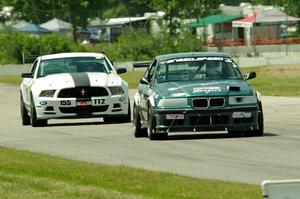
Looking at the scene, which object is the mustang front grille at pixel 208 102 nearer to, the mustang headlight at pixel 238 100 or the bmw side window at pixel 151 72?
the mustang headlight at pixel 238 100

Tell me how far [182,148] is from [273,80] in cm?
2574

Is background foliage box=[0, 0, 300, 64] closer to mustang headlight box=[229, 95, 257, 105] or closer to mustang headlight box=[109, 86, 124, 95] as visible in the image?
mustang headlight box=[109, 86, 124, 95]

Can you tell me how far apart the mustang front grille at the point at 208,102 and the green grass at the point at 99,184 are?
431 cm

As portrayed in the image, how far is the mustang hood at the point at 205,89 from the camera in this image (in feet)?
59.5

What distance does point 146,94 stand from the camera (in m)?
19.2

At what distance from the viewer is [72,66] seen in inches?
961

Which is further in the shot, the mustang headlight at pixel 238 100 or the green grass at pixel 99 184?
the mustang headlight at pixel 238 100

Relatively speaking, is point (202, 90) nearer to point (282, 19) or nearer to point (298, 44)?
point (298, 44)

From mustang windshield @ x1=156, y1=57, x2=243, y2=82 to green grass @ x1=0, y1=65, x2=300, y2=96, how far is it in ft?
48.5

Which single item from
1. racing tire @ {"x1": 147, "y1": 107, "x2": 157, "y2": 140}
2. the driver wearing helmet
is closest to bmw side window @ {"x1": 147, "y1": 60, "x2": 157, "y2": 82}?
the driver wearing helmet

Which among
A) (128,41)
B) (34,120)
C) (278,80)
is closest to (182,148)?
(34,120)

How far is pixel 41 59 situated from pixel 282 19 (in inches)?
2199

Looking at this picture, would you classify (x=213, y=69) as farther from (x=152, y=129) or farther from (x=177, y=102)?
(x=152, y=129)

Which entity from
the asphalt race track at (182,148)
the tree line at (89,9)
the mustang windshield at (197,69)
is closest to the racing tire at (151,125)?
the asphalt race track at (182,148)
